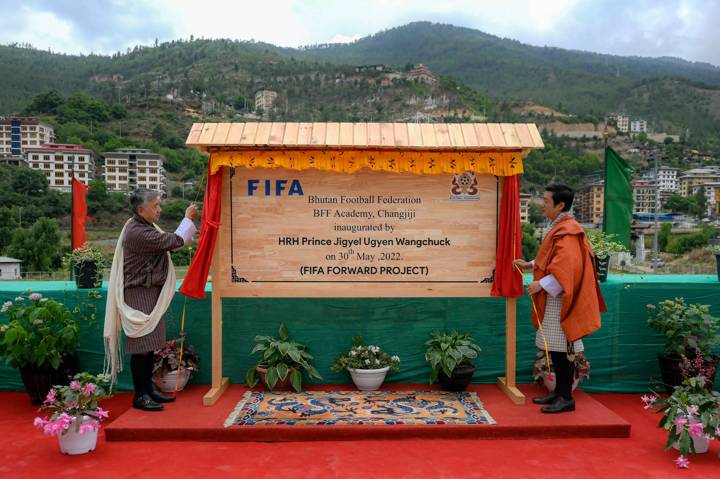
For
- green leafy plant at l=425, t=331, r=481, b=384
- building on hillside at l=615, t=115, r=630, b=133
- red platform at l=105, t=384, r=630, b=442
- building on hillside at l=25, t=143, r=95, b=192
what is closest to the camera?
red platform at l=105, t=384, r=630, b=442

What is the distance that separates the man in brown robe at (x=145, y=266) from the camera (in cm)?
411

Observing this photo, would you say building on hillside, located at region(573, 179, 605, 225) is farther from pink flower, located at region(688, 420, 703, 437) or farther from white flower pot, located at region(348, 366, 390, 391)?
pink flower, located at region(688, 420, 703, 437)

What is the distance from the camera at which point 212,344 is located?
15.1ft

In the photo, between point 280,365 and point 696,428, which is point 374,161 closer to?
point 280,365

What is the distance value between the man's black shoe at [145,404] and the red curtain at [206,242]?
32.0 inches

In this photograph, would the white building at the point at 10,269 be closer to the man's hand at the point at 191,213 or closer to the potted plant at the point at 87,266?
the potted plant at the point at 87,266

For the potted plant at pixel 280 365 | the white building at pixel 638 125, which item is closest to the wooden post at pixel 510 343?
the potted plant at pixel 280 365

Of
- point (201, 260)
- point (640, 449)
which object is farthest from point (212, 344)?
point (640, 449)

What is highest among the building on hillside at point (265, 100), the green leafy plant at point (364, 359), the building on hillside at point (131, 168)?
the building on hillside at point (265, 100)

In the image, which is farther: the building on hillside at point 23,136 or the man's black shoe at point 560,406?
the building on hillside at point 23,136

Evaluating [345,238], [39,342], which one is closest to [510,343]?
[345,238]

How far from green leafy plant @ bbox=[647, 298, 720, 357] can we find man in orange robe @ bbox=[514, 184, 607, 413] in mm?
744

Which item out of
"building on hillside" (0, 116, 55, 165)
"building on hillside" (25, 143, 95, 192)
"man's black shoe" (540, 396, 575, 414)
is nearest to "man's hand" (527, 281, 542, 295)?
"man's black shoe" (540, 396, 575, 414)

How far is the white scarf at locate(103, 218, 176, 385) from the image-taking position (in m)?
4.15
